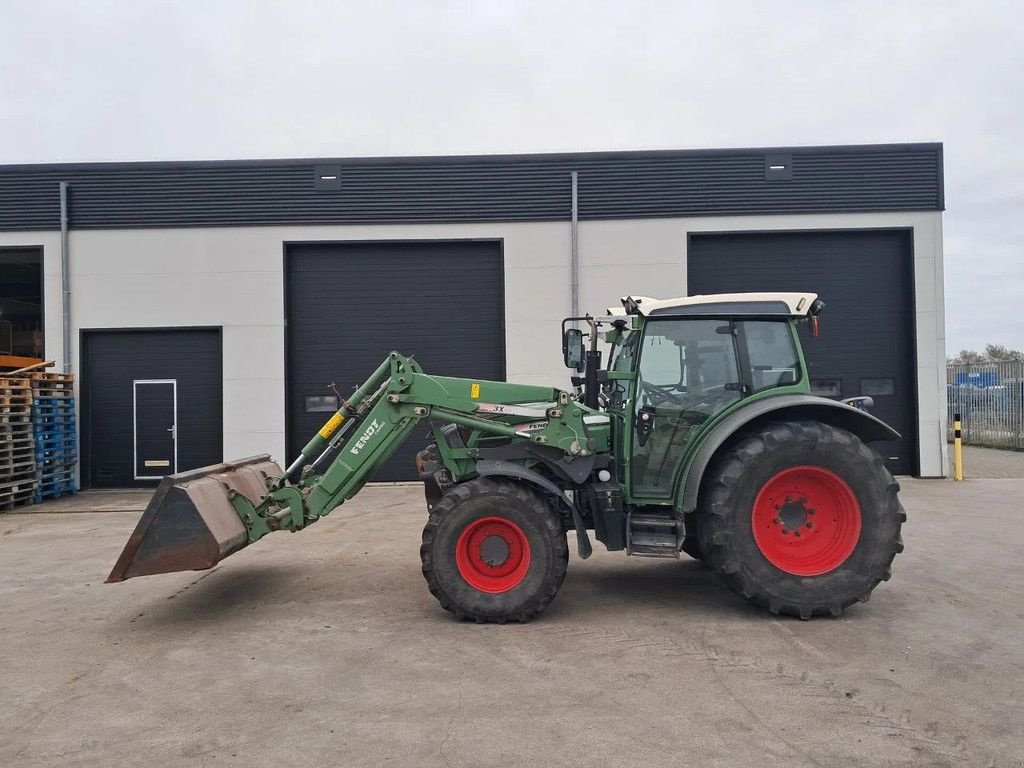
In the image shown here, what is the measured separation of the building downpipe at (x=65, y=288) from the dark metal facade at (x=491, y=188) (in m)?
0.20

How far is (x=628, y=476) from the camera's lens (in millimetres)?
5629

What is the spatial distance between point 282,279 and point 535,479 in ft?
32.8

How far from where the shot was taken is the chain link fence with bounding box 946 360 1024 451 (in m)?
18.9

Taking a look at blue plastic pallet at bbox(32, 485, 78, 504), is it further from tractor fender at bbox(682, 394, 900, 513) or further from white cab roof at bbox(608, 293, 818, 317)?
tractor fender at bbox(682, 394, 900, 513)

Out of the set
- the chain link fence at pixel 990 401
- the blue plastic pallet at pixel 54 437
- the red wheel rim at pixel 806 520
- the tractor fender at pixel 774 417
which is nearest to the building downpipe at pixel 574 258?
the tractor fender at pixel 774 417

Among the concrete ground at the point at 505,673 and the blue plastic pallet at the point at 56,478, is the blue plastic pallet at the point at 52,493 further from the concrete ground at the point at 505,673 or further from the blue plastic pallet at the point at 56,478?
the concrete ground at the point at 505,673

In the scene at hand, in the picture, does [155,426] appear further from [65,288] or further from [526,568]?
[526,568]

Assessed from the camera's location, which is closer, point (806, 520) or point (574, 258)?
point (806, 520)

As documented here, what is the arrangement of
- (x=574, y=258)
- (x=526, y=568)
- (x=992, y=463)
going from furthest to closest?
(x=992, y=463) < (x=574, y=258) < (x=526, y=568)

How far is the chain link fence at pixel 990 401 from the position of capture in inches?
742

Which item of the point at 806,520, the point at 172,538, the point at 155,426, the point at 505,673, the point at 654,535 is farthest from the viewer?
the point at 155,426

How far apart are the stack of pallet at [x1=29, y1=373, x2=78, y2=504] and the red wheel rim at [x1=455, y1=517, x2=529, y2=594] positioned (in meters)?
10.6

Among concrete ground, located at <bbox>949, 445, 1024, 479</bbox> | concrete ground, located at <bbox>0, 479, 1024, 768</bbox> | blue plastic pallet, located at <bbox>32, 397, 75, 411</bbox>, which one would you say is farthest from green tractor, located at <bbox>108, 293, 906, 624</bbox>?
concrete ground, located at <bbox>949, 445, 1024, 479</bbox>

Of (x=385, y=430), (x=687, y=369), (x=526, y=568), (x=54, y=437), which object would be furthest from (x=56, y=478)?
(x=687, y=369)
